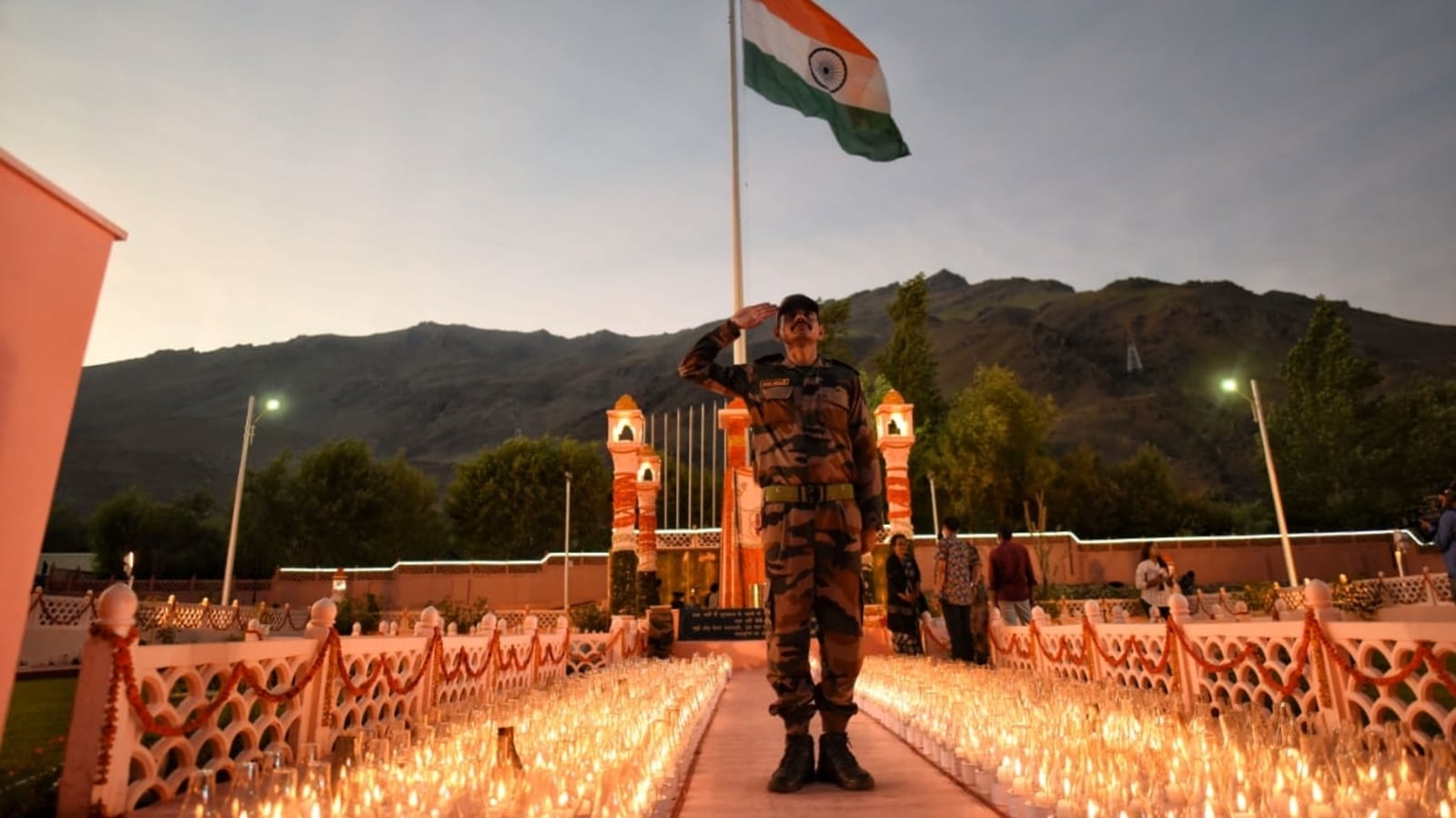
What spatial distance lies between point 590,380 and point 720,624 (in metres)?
106

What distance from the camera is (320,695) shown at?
4.63m

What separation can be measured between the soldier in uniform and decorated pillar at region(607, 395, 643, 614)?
16.7m

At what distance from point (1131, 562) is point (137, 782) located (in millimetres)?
34144

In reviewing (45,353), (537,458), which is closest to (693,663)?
(45,353)

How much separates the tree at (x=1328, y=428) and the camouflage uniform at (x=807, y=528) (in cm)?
4299

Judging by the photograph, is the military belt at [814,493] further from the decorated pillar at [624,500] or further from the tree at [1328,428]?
the tree at [1328,428]

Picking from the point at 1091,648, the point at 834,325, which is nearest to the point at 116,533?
the point at 834,325

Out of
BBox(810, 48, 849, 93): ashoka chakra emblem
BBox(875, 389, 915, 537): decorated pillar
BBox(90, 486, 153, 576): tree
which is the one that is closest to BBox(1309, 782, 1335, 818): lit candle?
BBox(810, 48, 849, 93): ashoka chakra emblem

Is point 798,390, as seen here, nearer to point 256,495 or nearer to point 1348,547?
point 1348,547

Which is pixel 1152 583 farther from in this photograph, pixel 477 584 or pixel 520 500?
pixel 520 500

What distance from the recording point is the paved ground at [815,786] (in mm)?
3316

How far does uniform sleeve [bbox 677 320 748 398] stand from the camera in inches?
160

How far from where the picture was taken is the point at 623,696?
5.00m

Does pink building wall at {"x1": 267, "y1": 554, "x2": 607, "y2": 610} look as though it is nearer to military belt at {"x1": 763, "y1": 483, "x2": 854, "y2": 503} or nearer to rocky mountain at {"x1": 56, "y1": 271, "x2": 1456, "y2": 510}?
military belt at {"x1": 763, "y1": 483, "x2": 854, "y2": 503}
